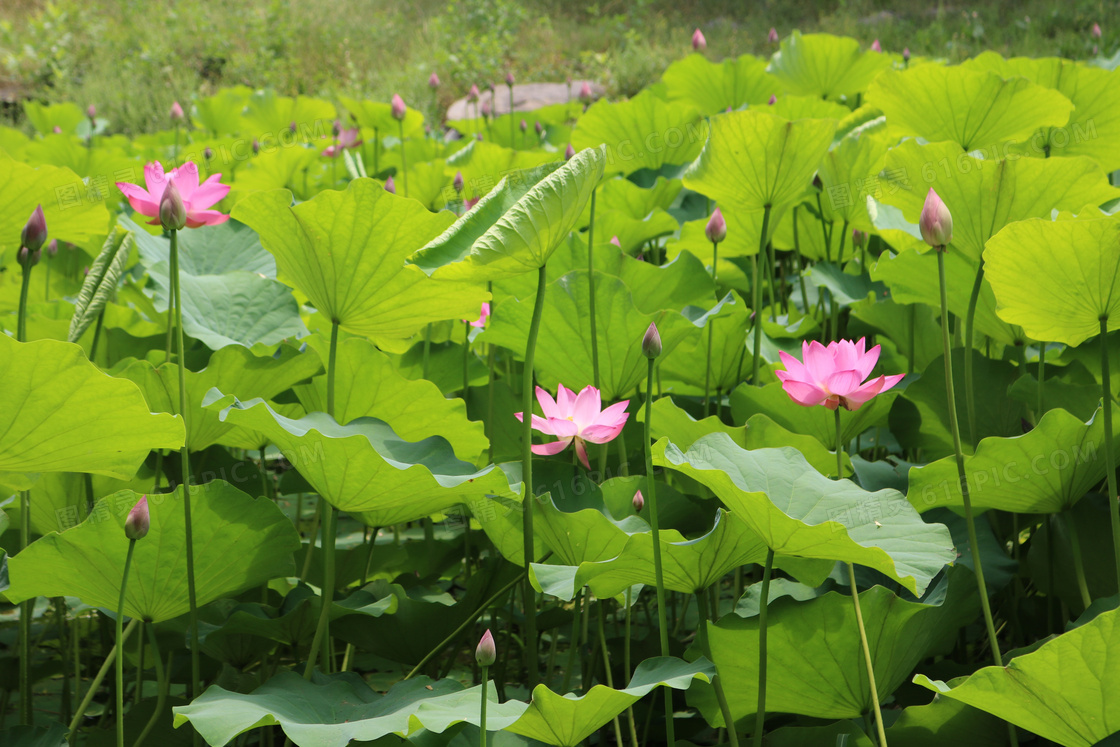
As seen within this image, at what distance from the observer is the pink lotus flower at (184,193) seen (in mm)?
1100

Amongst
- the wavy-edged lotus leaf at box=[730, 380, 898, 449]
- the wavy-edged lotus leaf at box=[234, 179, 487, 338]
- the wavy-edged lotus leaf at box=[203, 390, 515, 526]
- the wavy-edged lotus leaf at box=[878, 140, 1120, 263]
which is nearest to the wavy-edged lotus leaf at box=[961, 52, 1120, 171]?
the wavy-edged lotus leaf at box=[878, 140, 1120, 263]

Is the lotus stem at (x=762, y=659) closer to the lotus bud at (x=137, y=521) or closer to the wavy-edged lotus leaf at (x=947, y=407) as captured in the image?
the wavy-edged lotus leaf at (x=947, y=407)

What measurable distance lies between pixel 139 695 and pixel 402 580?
1.13 ft

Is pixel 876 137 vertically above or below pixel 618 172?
above

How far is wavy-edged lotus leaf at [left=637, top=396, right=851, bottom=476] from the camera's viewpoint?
1.00 metres

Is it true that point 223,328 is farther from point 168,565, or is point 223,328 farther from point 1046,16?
point 1046,16

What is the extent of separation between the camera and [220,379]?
1115 mm

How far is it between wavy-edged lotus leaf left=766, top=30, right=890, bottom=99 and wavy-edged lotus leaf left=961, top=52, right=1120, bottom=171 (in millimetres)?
672

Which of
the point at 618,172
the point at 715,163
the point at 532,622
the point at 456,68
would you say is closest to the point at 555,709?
the point at 532,622

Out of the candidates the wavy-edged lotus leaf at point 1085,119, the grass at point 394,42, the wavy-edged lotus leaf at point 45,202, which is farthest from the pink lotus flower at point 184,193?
the grass at point 394,42

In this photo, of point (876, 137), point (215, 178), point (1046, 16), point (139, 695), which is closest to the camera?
point (139, 695)

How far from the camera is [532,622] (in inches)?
37.9

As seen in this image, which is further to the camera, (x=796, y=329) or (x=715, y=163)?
(x=796, y=329)

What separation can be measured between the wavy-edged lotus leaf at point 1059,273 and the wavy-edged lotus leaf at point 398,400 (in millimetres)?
625
